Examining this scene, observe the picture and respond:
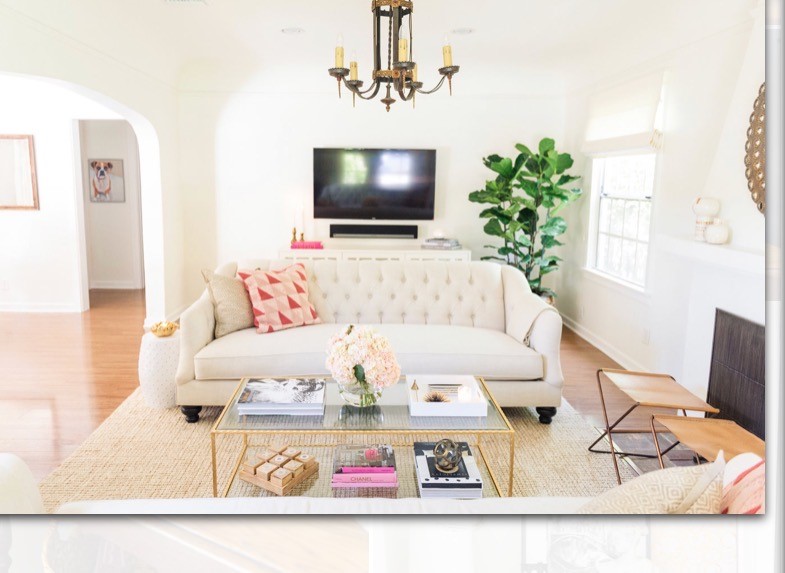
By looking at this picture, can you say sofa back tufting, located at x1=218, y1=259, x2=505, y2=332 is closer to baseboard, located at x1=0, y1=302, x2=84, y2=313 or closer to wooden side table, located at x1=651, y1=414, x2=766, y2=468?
wooden side table, located at x1=651, y1=414, x2=766, y2=468

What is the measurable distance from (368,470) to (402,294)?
1536mm

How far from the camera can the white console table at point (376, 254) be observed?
512 cm

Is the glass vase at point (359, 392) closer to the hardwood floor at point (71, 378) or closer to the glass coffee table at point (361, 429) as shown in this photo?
the glass coffee table at point (361, 429)

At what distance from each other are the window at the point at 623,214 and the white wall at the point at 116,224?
4858 mm

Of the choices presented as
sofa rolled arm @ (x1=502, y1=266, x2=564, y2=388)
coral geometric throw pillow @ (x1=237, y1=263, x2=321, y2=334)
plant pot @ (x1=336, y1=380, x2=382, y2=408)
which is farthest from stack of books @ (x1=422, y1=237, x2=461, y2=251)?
plant pot @ (x1=336, y1=380, x2=382, y2=408)

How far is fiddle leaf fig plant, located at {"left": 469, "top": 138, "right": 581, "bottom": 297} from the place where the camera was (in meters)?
4.64

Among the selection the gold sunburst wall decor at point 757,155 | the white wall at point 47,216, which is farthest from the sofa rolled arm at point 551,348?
the white wall at point 47,216

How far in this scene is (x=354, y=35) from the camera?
387 cm

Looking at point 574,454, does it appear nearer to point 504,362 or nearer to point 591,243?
point 504,362

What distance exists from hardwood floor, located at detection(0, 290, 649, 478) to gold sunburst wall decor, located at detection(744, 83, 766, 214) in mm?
1201

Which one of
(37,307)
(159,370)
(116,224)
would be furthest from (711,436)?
(116,224)

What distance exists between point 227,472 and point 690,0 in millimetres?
3113

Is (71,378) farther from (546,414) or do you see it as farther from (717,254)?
(717,254)

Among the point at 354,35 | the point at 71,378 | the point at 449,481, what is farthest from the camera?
the point at 354,35
